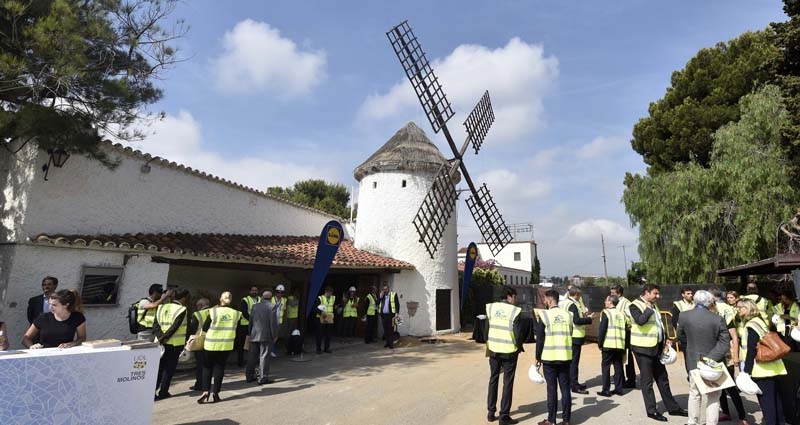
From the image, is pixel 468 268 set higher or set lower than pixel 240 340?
higher

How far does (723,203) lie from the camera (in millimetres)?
13789

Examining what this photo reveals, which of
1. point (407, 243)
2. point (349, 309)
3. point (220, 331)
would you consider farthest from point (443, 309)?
point (220, 331)

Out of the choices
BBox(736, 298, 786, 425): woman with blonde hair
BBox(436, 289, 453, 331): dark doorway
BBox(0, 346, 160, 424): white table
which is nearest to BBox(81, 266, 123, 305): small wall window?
BBox(0, 346, 160, 424): white table

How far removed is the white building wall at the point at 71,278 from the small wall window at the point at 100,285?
0.26 ft

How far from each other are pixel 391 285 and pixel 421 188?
3780 millimetres

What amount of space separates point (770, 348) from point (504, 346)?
8.88 feet

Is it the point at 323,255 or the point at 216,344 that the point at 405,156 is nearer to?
the point at 323,255

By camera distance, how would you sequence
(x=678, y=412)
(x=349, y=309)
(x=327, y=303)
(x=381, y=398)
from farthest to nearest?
1. (x=349, y=309)
2. (x=327, y=303)
3. (x=381, y=398)
4. (x=678, y=412)

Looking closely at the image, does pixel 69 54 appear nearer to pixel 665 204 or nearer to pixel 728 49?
pixel 665 204

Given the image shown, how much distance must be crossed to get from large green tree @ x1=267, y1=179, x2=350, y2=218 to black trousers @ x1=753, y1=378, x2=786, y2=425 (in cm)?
3049

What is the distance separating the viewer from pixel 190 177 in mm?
11141

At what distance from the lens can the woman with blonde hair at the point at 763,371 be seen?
4332 millimetres

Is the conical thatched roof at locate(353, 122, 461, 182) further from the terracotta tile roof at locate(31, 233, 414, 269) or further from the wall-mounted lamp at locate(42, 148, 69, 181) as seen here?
the wall-mounted lamp at locate(42, 148, 69, 181)

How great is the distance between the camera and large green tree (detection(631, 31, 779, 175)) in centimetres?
1591
